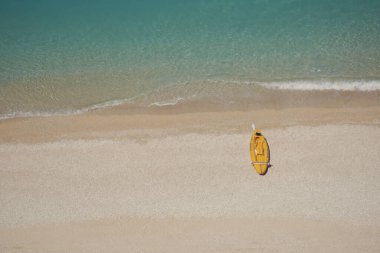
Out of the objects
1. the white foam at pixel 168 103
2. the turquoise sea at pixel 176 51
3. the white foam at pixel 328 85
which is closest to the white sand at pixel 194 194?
the white foam at pixel 168 103

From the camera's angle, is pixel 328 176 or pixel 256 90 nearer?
pixel 328 176

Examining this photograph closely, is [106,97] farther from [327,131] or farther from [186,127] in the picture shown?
[327,131]

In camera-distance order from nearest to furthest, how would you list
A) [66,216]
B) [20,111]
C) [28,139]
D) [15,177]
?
[66,216] < [15,177] < [28,139] < [20,111]

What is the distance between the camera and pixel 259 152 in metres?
13.9

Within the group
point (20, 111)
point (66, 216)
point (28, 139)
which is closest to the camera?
point (66, 216)

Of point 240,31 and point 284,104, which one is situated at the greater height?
point 240,31

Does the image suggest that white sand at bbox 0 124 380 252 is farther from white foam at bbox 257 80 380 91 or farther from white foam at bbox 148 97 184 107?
white foam at bbox 257 80 380 91

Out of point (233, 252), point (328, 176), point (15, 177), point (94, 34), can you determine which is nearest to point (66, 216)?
point (15, 177)

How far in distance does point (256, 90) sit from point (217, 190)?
5123 mm

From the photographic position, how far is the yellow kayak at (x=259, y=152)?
1365 centimetres

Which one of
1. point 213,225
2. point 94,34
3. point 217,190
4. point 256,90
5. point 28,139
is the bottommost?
point 213,225

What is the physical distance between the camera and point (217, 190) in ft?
44.0

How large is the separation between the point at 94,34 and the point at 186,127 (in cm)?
774

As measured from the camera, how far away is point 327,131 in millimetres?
14852
